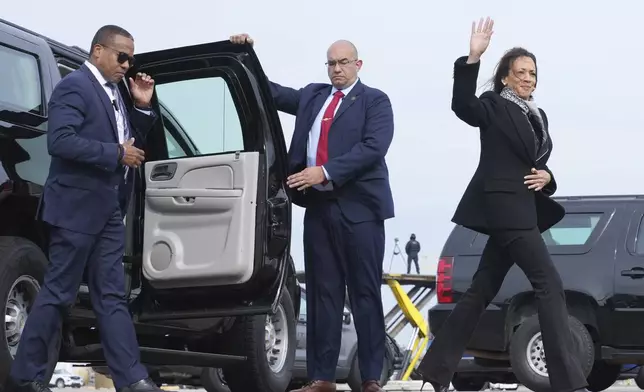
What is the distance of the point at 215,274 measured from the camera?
7.44 m

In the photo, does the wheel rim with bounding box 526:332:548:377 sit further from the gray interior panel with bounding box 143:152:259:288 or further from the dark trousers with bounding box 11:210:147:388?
the dark trousers with bounding box 11:210:147:388

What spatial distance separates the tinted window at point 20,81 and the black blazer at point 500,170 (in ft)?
7.52

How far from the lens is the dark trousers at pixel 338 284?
7.60 metres

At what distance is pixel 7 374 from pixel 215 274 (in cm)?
127

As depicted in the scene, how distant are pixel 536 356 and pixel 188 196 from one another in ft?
17.1

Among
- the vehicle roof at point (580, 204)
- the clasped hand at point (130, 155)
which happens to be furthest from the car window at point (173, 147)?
the vehicle roof at point (580, 204)

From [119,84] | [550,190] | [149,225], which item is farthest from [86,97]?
[550,190]

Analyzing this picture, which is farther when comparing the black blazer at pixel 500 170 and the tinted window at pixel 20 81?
the black blazer at pixel 500 170

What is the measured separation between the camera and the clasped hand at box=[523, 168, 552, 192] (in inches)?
293

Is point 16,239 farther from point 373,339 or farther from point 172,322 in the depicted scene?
point 373,339

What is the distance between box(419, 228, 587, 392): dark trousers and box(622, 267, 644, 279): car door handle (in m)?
4.51

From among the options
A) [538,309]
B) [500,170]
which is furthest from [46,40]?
[538,309]

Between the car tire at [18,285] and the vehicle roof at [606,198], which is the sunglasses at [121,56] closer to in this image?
the car tire at [18,285]

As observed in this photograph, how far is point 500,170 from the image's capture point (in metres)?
7.48
